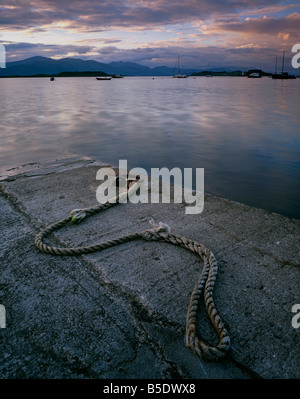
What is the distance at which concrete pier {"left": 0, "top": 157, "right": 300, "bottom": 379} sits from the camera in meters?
1.42

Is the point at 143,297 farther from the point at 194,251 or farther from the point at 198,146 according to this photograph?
the point at 198,146

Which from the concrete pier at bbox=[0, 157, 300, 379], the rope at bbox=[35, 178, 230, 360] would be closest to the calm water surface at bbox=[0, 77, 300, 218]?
the concrete pier at bbox=[0, 157, 300, 379]

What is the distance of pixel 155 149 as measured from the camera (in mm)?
7703

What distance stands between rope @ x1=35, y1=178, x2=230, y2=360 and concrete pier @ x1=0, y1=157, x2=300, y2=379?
5 cm

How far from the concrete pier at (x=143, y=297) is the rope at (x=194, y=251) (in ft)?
0.15

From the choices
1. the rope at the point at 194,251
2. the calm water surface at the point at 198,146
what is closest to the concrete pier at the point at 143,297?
the rope at the point at 194,251

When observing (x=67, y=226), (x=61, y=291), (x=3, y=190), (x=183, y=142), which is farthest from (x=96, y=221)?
(x=183, y=142)

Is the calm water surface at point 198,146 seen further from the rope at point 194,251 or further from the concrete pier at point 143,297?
the rope at point 194,251

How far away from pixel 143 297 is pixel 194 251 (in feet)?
2.09

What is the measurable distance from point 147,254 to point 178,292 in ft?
1.65

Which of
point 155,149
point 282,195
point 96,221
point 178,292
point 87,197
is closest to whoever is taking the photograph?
point 178,292

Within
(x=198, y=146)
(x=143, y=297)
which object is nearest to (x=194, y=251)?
(x=143, y=297)

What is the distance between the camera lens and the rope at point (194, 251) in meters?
1.46
